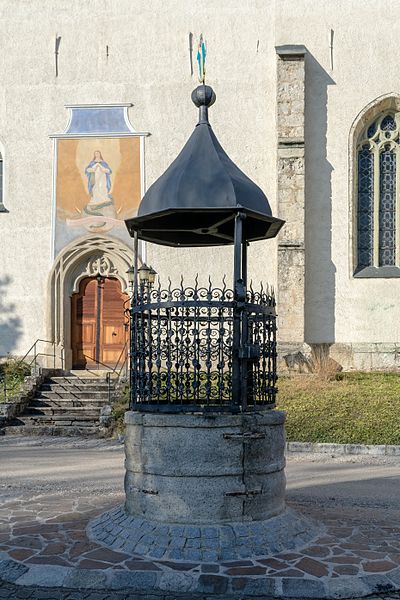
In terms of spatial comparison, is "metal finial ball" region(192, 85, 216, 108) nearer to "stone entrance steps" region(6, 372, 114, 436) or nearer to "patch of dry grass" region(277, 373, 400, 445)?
"patch of dry grass" region(277, 373, 400, 445)

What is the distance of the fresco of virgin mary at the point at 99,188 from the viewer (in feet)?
65.9

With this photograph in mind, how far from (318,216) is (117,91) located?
21.3 feet

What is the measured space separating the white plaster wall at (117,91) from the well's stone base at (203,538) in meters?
13.8

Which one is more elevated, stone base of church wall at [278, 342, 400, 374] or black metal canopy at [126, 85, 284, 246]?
black metal canopy at [126, 85, 284, 246]

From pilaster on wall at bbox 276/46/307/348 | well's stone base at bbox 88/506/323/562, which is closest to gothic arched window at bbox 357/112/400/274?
pilaster on wall at bbox 276/46/307/348

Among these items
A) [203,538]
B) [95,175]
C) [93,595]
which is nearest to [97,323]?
[95,175]

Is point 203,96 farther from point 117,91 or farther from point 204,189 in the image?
point 117,91

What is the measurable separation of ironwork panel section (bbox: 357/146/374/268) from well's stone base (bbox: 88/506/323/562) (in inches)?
584

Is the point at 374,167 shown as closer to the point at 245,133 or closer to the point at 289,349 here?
the point at 245,133

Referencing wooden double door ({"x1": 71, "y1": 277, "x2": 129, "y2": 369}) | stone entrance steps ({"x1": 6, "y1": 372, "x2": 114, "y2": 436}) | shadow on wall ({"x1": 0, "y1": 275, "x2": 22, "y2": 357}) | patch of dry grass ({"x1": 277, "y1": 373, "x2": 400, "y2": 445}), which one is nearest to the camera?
patch of dry grass ({"x1": 277, "y1": 373, "x2": 400, "y2": 445})

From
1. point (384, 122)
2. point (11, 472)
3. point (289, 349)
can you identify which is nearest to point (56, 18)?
point (384, 122)

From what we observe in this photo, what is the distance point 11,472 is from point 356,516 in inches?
207

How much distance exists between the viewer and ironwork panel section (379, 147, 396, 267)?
2036 cm

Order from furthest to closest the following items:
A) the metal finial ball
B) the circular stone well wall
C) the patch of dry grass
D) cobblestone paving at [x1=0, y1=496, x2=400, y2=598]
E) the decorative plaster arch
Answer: the decorative plaster arch, the patch of dry grass, the metal finial ball, the circular stone well wall, cobblestone paving at [x1=0, y1=496, x2=400, y2=598]
